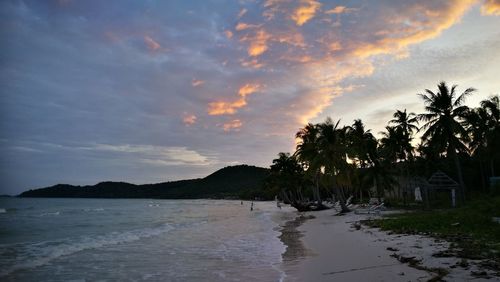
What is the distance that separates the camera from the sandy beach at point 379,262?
26.6 feet

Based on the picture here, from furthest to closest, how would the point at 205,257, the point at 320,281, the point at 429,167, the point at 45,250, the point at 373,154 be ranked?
1. the point at 429,167
2. the point at 373,154
3. the point at 45,250
4. the point at 205,257
5. the point at 320,281

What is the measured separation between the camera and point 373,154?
44125 mm

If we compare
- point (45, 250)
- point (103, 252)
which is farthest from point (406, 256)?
point (45, 250)

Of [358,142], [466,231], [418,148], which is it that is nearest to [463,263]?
[466,231]

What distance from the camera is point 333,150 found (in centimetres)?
3788

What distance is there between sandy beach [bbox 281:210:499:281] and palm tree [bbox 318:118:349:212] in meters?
21.6

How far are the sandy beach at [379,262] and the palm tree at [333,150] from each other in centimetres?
2163

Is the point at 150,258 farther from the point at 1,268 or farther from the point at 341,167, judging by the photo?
the point at 341,167

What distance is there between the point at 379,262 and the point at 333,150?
28.1m

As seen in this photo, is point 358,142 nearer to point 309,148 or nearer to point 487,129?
point 309,148

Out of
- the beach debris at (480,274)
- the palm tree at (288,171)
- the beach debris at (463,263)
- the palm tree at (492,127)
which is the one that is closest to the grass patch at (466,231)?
the beach debris at (463,263)

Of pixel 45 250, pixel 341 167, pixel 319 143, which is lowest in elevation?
pixel 45 250

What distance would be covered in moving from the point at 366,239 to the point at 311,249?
2.48 m

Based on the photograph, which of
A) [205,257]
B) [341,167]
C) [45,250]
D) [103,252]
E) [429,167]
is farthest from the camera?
[429,167]
